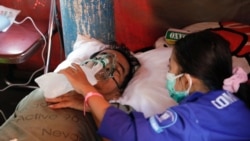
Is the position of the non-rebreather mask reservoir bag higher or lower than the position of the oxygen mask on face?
higher

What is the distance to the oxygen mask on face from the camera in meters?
1.36

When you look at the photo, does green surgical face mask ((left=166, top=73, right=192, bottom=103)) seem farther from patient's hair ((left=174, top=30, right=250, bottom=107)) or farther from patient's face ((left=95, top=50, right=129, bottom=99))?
patient's face ((left=95, top=50, right=129, bottom=99))

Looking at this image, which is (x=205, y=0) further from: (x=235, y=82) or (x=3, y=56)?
(x=3, y=56)

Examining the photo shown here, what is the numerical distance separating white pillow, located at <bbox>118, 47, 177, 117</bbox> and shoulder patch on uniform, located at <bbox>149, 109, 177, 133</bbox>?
28 cm

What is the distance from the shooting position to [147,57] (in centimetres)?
157

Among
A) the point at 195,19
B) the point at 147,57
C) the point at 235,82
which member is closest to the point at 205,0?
the point at 195,19

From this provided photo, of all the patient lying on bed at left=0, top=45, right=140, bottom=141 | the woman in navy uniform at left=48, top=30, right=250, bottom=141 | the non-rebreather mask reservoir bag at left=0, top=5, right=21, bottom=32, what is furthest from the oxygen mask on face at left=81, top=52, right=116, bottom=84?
the non-rebreather mask reservoir bag at left=0, top=5, right=21, bottom=32

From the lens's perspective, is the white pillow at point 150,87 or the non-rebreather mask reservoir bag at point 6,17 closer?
the white pillow at point 150,87

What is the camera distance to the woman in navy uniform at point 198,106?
996 millimetres

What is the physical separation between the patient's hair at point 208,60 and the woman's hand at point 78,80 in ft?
1.05

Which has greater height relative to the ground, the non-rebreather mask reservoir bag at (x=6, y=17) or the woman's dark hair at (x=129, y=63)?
the non-rebreather mask reservoir bag at (x=6, y=17)

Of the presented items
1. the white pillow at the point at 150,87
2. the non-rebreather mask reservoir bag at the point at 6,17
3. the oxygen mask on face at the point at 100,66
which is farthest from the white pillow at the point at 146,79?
the non-rebreather mask reservoir bag at the point at 6,17

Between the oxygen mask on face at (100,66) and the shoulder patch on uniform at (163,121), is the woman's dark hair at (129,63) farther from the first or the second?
the shoulder patch on uniform at (163,121)

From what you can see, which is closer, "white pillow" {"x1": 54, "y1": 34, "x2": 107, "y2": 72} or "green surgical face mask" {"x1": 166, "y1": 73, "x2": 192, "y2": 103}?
"green surgical face mask" {"x1": 166, "y1": 73, "x2": 192, "y2": 103}
